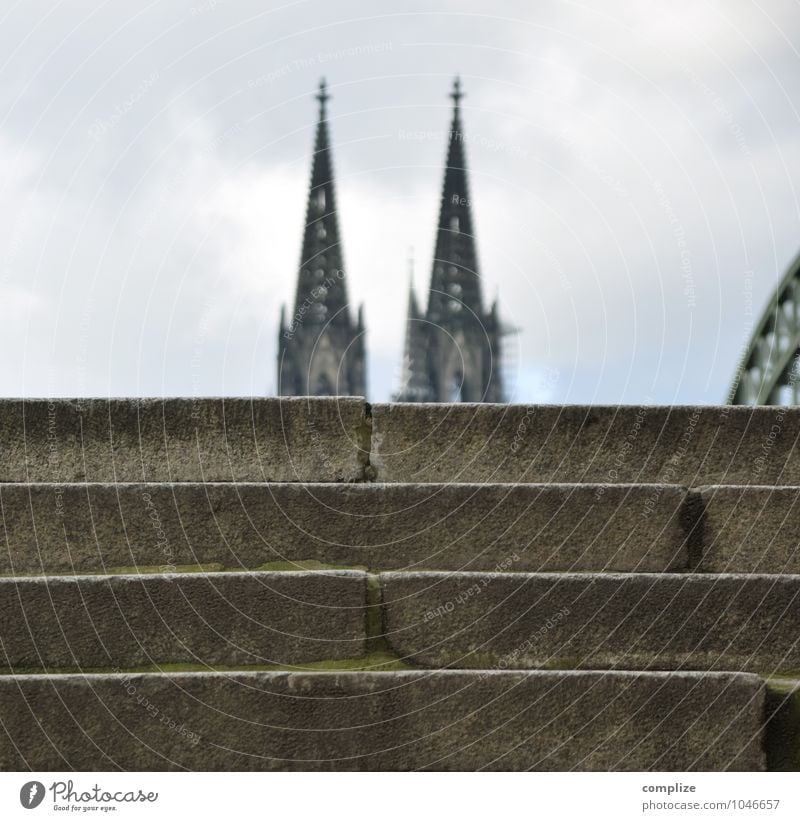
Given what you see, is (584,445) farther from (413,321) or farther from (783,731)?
(413,321)

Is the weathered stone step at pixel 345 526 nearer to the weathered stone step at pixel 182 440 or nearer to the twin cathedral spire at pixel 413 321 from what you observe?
the weathered stone step at pixel 182 440

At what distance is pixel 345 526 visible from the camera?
390 centimetres

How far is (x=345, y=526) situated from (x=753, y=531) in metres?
1.28

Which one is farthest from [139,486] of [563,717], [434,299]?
[434,299]

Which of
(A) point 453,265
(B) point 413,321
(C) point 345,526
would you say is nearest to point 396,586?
(C) point 345,526

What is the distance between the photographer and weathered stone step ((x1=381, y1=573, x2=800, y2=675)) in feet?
11.8

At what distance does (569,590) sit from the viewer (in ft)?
12.0

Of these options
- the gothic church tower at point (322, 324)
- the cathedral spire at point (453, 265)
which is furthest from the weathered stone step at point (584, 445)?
the cathedral spire at point (453, 265)

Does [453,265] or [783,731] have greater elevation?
[453,265]

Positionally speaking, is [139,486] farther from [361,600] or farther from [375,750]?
[375,750]

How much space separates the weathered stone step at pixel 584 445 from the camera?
4199 mm

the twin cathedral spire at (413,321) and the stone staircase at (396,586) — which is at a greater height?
the twin cathedral spire at (413,321)

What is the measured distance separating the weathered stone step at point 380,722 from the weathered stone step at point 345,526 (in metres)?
Answer: 0.53

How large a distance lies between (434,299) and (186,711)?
5535 cm
